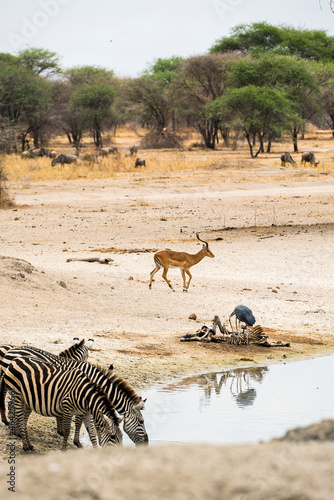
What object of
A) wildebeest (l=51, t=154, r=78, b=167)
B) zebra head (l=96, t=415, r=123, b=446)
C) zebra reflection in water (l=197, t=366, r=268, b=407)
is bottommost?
zebra reflection in water (l=197, t=366, r=268, b=407)

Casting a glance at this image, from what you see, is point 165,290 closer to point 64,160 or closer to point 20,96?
point 64,160

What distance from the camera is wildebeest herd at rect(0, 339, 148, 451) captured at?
15.5 feet

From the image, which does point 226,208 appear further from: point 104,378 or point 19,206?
point 104,378

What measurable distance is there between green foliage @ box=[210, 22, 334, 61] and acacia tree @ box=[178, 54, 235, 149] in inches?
422

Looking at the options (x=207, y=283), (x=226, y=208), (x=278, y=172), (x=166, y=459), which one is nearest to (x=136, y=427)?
(x=166, y=459)

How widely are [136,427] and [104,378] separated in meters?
0.40

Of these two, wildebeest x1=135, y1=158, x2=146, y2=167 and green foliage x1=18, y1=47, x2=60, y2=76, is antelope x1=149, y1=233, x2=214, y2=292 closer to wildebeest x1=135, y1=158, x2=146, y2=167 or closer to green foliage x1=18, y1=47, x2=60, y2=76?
wildebeest x1=135, y1=158, x2=146, y2=167

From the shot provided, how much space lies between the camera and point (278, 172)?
1177 inches

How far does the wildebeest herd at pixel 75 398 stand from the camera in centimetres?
473

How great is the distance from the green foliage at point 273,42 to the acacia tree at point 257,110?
18565 mm

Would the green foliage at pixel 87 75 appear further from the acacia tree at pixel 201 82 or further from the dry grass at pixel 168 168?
the dry grass at pixel 168 168

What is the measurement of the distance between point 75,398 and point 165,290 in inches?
278

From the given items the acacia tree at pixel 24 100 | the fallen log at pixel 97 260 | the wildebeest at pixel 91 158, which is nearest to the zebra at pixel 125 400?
the fallen log at pixel 97 260

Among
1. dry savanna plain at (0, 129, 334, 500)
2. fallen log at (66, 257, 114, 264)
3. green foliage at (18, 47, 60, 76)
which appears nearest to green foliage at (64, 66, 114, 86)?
green foliage at (18, 47, 60, 76)
